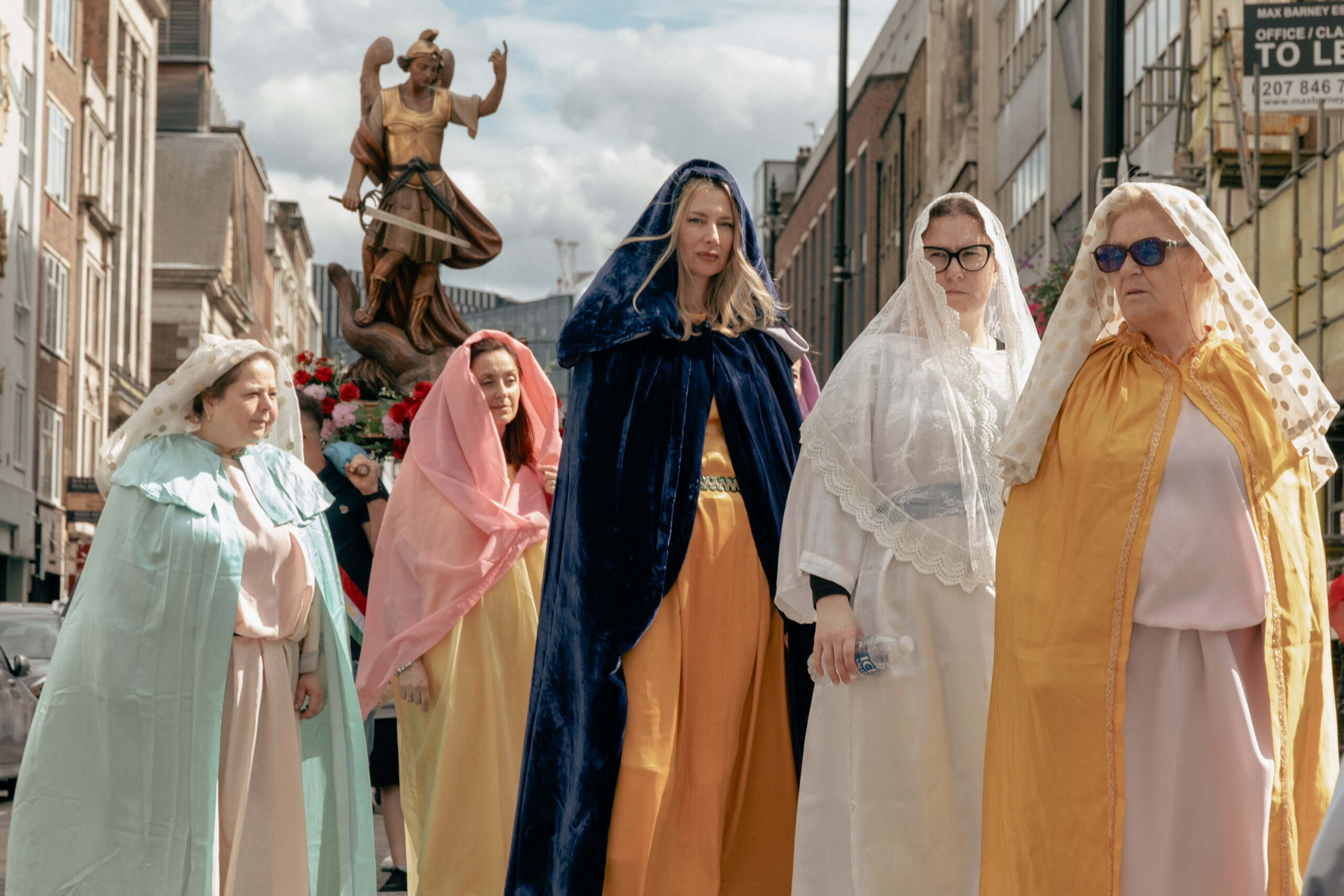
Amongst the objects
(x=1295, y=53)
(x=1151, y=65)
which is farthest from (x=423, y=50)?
(x=1151, y=65)

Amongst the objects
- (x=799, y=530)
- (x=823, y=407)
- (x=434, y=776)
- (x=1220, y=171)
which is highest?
(x=1220, y=171)

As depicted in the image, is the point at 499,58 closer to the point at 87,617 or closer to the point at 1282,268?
the point at 87,617

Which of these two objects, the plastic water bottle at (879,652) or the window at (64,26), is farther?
the window at (64,26)

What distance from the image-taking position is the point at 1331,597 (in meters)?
5.55

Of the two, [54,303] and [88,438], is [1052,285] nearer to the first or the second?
[54,303]

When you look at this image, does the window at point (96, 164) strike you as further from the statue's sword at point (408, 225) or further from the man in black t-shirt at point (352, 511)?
the man in black t-shirt at point (352, 511)

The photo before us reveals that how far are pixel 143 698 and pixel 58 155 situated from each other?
128ft

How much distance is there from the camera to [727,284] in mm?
5754

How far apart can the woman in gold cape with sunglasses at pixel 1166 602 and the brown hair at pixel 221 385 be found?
287 centimetres

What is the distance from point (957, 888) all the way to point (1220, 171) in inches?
742

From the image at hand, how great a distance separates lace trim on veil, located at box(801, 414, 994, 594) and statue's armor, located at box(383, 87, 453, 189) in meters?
6.67

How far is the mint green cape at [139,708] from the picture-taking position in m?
6.03

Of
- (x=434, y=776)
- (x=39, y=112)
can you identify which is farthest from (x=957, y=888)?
(x=39, y=112)

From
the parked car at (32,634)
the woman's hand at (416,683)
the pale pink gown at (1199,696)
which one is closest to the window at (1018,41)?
the parked car at (32,634)
